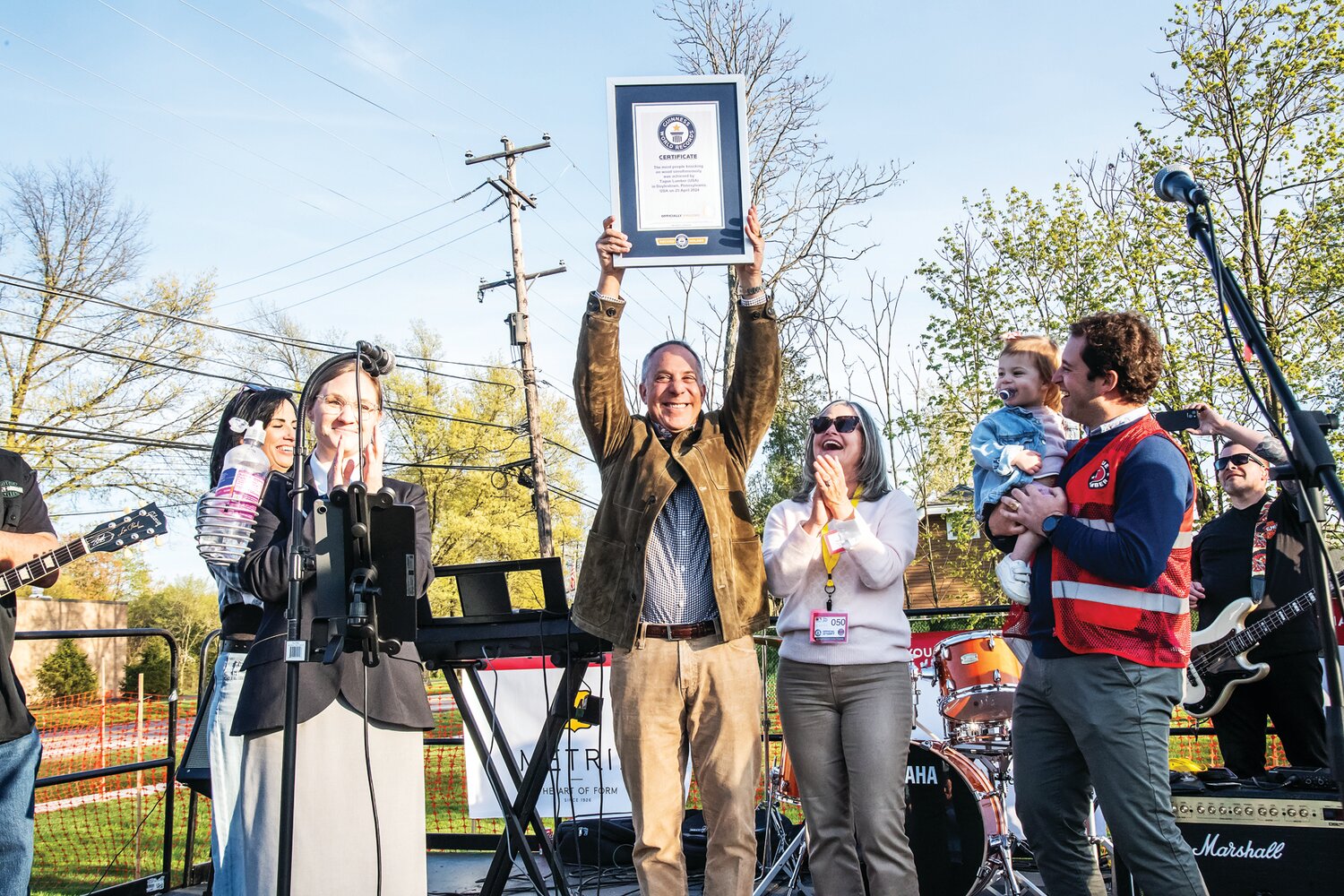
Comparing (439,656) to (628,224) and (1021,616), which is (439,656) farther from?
(1021,616)

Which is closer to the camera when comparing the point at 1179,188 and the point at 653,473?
the point at 1179,188

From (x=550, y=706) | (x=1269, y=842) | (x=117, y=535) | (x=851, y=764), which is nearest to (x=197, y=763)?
(x=550, y=706)

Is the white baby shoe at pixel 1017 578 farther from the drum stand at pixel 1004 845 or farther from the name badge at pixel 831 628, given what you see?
the drum stand at pixel 1004 845

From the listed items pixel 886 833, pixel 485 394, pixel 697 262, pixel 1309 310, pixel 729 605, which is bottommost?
pixel 886 833

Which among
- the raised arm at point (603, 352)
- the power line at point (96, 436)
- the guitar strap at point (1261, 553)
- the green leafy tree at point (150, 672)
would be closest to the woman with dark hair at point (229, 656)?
the raised arm at point (603, 352)

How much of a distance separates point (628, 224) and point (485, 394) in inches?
1201

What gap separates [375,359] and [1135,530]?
226 cm

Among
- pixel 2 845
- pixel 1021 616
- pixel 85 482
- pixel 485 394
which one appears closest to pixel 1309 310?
pixel 1021 616

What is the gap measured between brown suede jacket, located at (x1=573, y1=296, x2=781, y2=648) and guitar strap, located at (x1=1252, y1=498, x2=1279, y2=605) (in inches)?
118

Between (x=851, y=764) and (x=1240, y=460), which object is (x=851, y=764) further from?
(x=1240, y=460)

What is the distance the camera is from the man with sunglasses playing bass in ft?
15.6

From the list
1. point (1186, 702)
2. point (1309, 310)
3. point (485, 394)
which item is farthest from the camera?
point (485, 394)

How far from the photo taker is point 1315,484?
2.03m

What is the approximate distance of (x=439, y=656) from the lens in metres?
4.02
